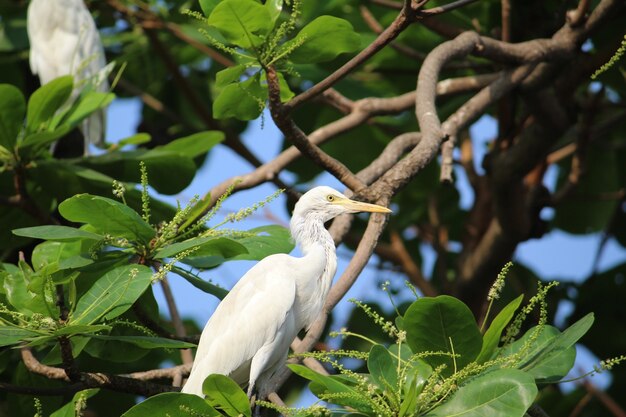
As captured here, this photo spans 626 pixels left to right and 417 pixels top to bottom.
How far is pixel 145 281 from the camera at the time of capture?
99.9 inches

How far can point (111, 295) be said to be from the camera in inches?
99.4

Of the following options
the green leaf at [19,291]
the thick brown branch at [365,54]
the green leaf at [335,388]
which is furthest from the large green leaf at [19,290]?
the thick brown branch at [365,54]

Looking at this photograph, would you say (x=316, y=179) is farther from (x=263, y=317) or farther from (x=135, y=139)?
(x=263, y=317)

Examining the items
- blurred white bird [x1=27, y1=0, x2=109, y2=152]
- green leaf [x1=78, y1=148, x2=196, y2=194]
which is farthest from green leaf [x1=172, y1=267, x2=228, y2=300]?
blurred white bird [x1=27, y1=0, x2=109, y2=152]

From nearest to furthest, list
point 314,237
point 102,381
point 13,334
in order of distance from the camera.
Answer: point 13,334 < point 102,381 < point 314,237

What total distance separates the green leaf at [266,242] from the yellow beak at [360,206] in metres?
0.22

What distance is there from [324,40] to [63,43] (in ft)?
9.69

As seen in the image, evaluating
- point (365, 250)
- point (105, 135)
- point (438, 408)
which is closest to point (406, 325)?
point (438, 408)

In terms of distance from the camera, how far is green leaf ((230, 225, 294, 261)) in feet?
9.83

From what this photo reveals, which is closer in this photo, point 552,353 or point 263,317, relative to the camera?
point 552,353

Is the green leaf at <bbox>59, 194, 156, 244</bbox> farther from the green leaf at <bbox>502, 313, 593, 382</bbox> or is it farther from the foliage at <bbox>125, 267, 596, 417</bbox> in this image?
the green leaf at <bbox>502, 313, 593, 382</bbox>

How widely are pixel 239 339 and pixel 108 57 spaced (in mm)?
3449

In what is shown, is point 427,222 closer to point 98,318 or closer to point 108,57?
point 108,57

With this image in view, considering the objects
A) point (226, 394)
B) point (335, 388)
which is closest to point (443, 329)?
point (335, 388)
